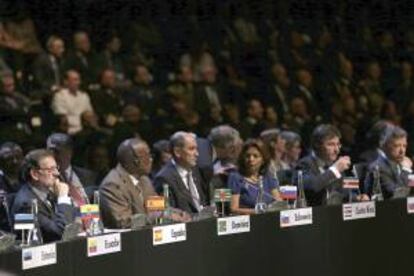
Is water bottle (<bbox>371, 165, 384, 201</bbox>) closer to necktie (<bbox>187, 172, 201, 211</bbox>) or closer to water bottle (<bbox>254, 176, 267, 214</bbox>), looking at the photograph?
water bottle (<bbox>254, 176, 267, 214</bbox>)

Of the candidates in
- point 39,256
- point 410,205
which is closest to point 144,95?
point 410,205

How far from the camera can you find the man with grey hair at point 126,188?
6.67 meters

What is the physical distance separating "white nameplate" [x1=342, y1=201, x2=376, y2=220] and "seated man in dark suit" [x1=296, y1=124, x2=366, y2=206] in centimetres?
16

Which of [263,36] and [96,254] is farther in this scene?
[263,36]

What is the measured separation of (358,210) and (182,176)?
3.75 feet

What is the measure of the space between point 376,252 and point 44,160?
2219 millimetres

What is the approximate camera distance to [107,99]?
399 inches

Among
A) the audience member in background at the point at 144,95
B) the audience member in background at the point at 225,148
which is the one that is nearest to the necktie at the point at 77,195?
the audience member in background at the point at 225,148

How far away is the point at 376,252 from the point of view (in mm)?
7141

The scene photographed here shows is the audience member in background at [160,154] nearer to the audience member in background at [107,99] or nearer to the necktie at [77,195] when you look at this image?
the audience member in background at [107,99]

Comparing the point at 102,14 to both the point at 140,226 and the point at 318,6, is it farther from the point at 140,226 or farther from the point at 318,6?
the point at 140,226

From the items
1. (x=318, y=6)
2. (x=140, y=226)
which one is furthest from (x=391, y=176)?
(x=318, y=6)

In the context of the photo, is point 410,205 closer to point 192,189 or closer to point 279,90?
point 192,189

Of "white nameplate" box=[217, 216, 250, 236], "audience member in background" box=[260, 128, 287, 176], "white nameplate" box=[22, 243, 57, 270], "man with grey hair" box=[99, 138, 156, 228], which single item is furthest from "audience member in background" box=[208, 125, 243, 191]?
"white nameplate" box=[22, 243, 57, 270]
